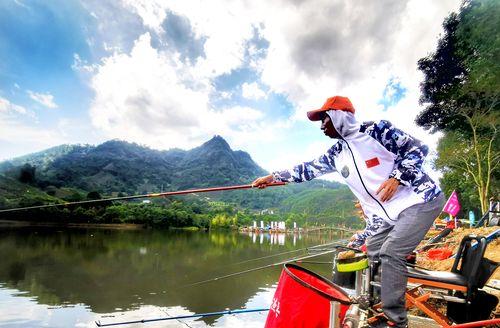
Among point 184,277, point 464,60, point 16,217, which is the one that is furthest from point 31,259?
point 16,217

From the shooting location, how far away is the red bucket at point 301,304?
216 cm

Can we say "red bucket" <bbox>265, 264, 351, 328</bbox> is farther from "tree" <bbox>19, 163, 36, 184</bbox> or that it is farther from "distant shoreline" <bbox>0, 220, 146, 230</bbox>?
"tree" <bbox>19, 163, 36, 184</bbox>

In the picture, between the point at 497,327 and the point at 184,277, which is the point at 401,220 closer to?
the point at 497,327

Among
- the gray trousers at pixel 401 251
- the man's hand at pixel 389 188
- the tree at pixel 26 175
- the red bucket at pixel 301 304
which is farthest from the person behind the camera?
the tree at pixel 26 175

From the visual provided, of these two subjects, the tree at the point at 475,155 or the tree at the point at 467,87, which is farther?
the tree at the point at 475,155

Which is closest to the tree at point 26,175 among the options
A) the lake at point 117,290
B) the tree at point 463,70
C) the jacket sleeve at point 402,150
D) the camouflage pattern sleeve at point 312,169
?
the lake at point 117,290

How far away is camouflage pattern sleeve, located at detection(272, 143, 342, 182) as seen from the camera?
3.28 metres

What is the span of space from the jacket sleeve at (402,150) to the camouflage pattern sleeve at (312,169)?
0.51m

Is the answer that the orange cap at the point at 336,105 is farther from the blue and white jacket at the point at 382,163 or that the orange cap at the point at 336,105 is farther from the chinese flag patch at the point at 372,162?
the chinese flag patch at the point at 372,162

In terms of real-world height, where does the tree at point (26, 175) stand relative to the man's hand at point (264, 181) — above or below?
above

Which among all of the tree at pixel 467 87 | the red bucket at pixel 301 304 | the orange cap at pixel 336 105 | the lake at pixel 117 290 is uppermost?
the tree at pixel 467 87

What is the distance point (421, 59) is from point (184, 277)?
794 inches

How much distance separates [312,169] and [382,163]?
871mm

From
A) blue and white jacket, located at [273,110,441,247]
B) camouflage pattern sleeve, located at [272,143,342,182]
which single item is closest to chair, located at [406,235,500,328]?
blue and white jacket, located at [273,110,441,247]
